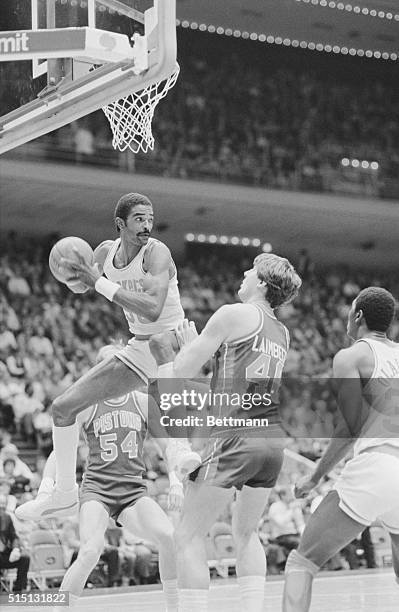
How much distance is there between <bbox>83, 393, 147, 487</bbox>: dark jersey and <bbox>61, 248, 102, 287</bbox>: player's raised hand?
1321mm

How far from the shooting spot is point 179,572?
5281 mm

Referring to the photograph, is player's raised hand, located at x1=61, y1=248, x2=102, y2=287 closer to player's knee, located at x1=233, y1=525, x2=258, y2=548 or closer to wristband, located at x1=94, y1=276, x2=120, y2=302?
wristband, located at x1=94, y1=276, x2=120, y2=302

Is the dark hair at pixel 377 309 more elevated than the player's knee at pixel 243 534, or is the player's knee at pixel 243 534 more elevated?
the dark hair at pixel 377 309

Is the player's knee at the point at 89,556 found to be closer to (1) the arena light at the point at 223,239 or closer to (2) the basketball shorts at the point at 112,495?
(2) the basketball shorts at the point at 112,495

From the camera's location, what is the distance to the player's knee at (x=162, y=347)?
6.33 meters

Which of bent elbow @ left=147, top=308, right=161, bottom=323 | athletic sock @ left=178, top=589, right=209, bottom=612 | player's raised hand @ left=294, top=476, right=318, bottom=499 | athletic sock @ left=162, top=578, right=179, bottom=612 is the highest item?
bent elbow @ left=147, top=308, right=161, bottom=323

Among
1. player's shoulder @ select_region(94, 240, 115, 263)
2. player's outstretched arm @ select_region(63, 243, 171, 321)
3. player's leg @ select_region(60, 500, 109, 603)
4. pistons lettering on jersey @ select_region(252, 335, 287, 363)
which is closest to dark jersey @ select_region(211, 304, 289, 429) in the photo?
pistons lettering on jersey @ select_region(252, 335, 287, 363)

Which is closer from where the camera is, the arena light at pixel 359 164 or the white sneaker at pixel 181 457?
the white sneaker at pixel 181 457

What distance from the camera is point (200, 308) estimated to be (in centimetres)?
1773

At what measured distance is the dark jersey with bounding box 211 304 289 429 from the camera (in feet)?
17.7

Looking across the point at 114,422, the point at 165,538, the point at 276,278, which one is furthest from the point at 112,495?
the point at 276,278

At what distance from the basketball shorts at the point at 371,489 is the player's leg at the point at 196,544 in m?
0.75

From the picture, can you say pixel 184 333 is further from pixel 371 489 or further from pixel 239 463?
pixel 371 489

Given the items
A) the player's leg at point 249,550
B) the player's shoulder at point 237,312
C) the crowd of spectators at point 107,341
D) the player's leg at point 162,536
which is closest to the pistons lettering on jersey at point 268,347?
the player's shoulder at point 237,312
